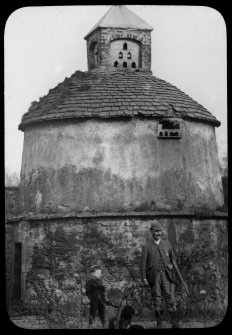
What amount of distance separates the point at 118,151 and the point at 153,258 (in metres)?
3.02

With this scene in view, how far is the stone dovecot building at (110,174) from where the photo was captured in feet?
46.3

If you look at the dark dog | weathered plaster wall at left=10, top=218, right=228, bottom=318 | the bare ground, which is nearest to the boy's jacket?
the bare ground

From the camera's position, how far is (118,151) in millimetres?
14594

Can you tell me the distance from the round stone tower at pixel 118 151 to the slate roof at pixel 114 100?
23mm

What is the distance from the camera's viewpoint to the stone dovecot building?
14.1 meters

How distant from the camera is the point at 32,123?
603 inches

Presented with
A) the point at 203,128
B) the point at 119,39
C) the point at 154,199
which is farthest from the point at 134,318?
the point at 119,39

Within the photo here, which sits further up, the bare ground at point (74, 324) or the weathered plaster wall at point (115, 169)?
the weathered plaster wall at point (115, 169)

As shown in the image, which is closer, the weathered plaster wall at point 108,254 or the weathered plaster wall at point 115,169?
the weathered plaster wall at point 108,254

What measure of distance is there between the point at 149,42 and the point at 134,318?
6956 millimetres

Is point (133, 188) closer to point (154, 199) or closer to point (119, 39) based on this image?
point (154, 199)

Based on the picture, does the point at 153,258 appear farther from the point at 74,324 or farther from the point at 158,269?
the point at 74,324

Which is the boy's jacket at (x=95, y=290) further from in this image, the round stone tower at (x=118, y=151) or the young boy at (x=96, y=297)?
the round stone tower at (x=118, y=151)

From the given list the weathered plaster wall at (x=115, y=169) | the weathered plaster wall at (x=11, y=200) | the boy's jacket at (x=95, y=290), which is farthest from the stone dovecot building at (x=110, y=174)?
the weathered plaster wall at (x=11, y=200)
